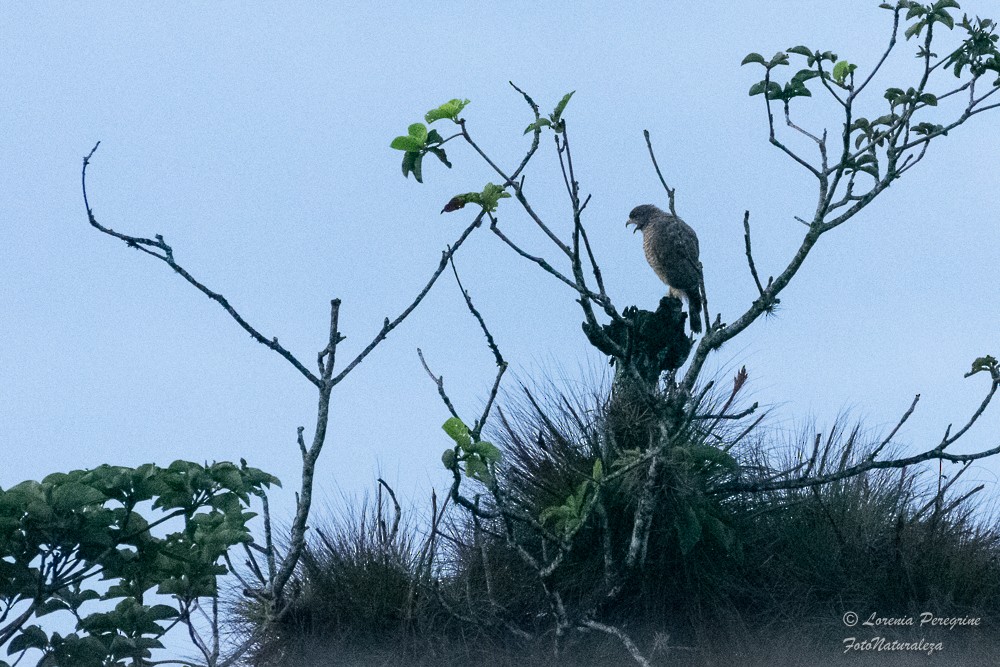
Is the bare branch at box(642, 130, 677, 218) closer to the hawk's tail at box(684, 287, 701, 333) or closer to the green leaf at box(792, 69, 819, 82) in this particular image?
the green leaf at box(792, 69, 819, 82)

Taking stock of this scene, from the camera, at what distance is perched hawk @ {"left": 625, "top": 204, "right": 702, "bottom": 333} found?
961 centimetres

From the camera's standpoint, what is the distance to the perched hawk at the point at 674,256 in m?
9.61

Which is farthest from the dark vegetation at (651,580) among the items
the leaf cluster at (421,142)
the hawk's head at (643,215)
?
the hawk's head at (643,215)

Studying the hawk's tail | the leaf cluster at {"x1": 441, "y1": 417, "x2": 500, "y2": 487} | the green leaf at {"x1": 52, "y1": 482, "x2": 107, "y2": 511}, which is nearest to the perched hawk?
the hawk's tail

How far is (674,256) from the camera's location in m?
9.62

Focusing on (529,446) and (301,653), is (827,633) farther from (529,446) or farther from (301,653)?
(301,653)

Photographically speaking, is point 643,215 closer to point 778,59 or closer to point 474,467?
point 778,59

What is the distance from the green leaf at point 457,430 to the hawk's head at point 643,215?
556cm

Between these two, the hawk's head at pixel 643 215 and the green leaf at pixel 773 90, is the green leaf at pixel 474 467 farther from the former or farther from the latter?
the hawk's head at pixel 643 215

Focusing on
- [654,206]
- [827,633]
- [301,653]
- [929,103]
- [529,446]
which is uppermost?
[654,206]

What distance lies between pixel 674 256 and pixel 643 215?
2.83 feet

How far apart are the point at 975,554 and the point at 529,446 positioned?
315 centimetres

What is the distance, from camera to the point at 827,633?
6879 millimetres

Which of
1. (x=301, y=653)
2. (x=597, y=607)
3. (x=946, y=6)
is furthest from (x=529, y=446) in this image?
(x=946, y=6)
